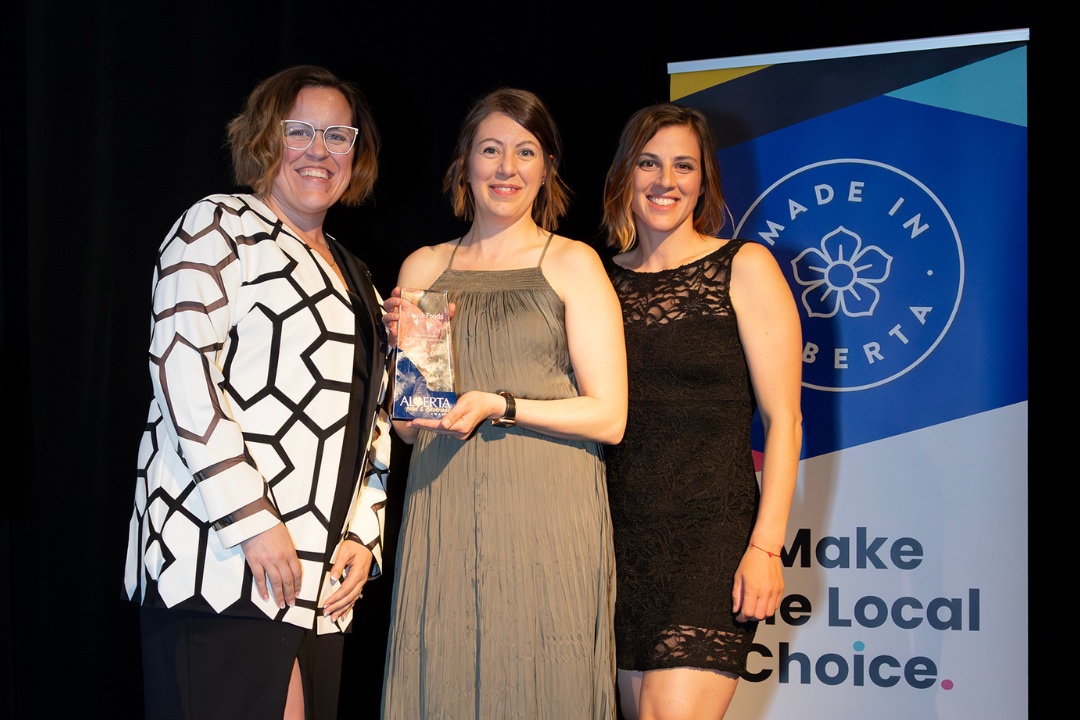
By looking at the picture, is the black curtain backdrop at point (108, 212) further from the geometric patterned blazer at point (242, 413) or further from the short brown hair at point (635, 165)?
the geometric patterned blazer at point (242, 413)

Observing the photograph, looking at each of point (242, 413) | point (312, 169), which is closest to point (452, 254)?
point (312, 169)

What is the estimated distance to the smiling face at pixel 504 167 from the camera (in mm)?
2074

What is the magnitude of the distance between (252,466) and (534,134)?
2.99 feet

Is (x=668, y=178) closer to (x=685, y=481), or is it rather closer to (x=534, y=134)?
(x=534, y=134)

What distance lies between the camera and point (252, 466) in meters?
1.81

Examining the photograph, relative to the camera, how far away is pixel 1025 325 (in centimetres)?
A: 263

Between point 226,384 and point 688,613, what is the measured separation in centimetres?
106

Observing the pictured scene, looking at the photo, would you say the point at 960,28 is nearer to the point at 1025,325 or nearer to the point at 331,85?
the point at 1025,325

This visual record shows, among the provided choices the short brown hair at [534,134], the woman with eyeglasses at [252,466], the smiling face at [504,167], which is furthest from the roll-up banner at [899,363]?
the woman with eyeglasses at [252,466]

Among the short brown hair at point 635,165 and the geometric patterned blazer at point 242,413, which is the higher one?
the short brown hair at point 635,165

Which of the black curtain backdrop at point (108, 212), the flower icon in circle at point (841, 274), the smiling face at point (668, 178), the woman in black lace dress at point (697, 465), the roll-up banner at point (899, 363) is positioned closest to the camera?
the woman in black lace dress at point (697, 465)

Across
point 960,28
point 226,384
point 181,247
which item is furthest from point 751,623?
point 960,28

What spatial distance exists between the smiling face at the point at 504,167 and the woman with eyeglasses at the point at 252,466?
1.21ft

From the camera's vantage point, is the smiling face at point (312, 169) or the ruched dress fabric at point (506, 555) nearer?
the ruched dress fabric at point (506, 555)
